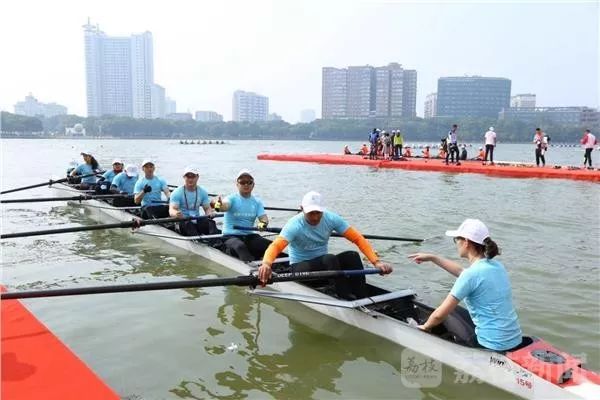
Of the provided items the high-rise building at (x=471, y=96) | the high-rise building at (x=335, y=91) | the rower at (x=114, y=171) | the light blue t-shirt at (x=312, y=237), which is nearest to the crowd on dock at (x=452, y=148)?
the rower at (x=114, y=171)

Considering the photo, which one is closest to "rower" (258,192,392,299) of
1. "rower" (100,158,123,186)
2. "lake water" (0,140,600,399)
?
"lake water" (0,140,600,399)

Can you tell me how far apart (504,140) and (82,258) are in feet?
369

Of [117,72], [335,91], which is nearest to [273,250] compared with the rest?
[335,91]

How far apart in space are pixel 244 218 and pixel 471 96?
456 feet

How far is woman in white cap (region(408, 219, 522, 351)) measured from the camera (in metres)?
4.57

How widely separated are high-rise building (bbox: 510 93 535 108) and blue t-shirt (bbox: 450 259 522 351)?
15804 centimetres

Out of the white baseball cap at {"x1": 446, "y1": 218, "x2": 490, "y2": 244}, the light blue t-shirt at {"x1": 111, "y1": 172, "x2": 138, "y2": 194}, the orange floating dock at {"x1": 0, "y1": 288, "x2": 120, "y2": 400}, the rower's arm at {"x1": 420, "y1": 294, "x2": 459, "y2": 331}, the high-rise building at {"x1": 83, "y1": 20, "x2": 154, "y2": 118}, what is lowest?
the orange floating dock at {"x1": 0, "y1": 288, "x2": 120, "y2": 400}

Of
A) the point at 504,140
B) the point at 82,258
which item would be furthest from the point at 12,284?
the point at 504,140

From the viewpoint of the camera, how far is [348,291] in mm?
6551

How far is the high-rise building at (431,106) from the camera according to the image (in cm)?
14025

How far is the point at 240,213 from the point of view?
8.78m

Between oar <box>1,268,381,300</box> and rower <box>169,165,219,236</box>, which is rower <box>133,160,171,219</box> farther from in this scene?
oar <box>1,268,381,300</box>

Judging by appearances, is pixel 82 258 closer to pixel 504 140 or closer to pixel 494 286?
pixel 494 286

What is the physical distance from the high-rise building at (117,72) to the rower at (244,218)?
163 metres
